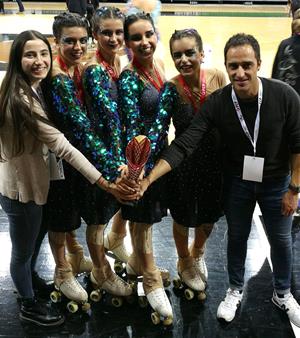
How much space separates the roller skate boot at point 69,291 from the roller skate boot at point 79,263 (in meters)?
A: 0.18

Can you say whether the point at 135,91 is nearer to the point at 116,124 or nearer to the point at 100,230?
the point at 116,124

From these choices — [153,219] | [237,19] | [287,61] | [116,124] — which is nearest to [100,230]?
[153,219]

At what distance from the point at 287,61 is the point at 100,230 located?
5.10 ft

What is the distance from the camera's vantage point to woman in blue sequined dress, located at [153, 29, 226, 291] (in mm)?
2283

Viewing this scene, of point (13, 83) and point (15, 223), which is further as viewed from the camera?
point (15, 223)

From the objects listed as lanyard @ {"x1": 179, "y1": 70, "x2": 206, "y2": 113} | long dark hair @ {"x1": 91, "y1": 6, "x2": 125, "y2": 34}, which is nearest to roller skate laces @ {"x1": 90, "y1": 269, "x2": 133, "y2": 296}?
lanyard @ {"x1": 179, "y1": 70, "x2": 206, "y2": 113}

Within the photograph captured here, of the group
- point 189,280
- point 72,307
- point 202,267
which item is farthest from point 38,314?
point 202,267

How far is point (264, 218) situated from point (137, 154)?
0.81m

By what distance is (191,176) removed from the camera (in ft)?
8.08

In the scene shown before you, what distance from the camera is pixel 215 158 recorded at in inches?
95.9

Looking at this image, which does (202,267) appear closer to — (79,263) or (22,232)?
(79,263)

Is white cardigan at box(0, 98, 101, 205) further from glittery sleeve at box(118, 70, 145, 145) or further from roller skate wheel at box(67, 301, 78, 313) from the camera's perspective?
roller skate wheel at box(67, 301, 78, 313)

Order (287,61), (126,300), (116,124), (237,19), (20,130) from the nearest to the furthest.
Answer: (20,130) < (116,124) < (126,300) < (287,61) < (237,19)

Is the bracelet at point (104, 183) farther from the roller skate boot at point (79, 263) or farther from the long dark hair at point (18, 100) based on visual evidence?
the roller skate boot at point (79, 263)
